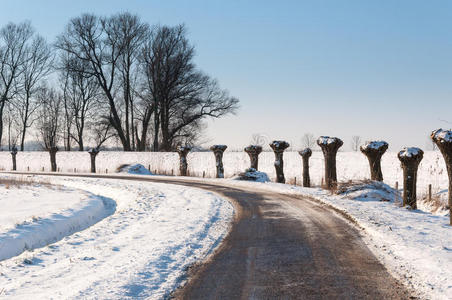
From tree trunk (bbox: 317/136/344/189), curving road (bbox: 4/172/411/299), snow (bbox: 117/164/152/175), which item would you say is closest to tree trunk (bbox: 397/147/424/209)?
curving road (bbox: 4/172/411/299)

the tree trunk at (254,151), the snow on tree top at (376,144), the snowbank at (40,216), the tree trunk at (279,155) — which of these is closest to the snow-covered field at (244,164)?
the tree trunk at (279,155)

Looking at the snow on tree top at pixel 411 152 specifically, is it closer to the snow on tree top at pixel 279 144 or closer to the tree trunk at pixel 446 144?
the tree trunk at pixel 446 144

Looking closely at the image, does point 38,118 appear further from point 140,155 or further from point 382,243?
point 382,243

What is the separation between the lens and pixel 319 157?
2427 cm

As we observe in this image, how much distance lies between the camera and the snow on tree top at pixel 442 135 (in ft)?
29.8

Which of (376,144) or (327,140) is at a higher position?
(327,140)

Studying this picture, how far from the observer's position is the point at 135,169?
104ft

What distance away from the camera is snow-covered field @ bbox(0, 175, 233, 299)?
190 inches

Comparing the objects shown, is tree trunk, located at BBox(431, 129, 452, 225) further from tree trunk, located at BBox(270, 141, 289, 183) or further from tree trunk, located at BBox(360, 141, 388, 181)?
tree trunk, located at BBox(270, 141, 289, 183)

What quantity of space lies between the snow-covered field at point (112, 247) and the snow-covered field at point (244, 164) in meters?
8.26

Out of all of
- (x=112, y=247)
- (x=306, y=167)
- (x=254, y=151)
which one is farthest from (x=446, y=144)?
(x=254, y=151)

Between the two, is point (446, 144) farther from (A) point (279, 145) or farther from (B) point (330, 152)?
(A) point (279, 145)

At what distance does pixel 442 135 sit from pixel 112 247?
766cm

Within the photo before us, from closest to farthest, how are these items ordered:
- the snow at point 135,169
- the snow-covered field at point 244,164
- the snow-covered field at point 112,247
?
the snow-covered field at point 112,247 → the snow-covered field at point 244,164 → the snow at point 135,169
